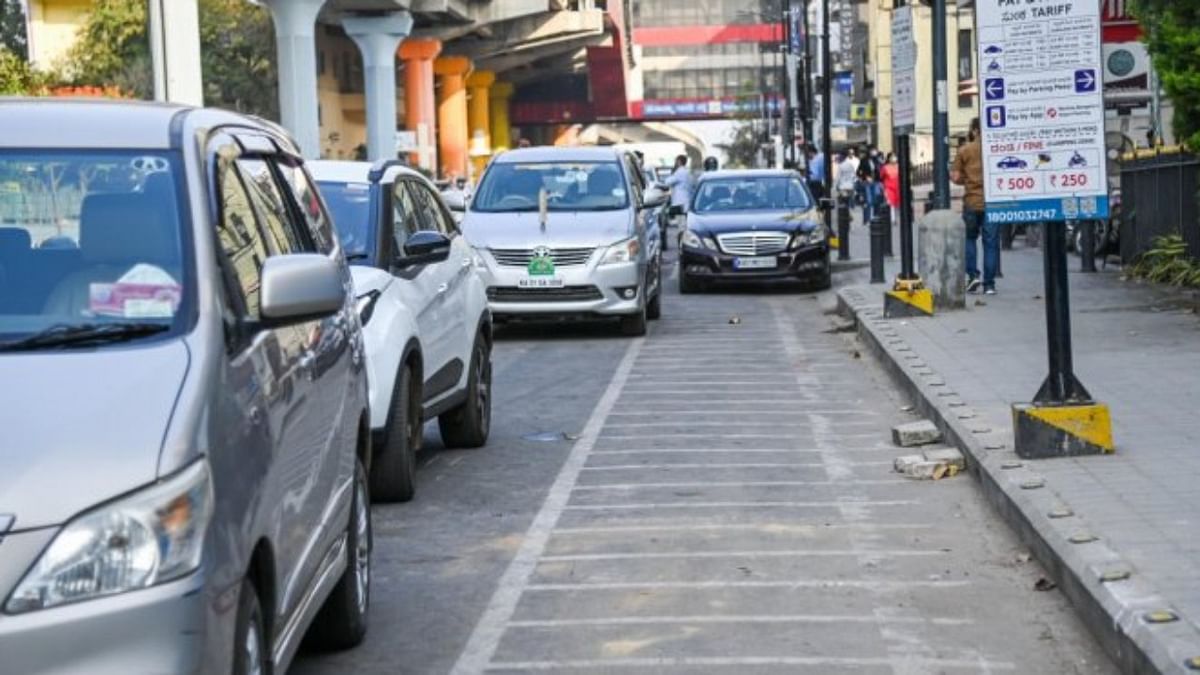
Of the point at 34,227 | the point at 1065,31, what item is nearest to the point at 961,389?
the point at 1065,31

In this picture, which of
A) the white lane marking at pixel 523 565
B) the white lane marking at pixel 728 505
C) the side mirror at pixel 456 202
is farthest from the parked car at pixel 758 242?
the white lane marking at pixel 728 505

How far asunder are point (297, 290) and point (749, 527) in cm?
459

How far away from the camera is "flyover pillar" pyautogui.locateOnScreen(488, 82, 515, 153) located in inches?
4225

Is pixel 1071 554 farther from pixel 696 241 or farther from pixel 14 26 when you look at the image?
pixel 14 26

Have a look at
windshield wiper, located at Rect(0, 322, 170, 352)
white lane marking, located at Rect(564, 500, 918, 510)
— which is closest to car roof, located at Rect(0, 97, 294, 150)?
windshield wiper, located at Rect(0, 322, 170, 352)

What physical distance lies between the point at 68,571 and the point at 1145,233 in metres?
21.2

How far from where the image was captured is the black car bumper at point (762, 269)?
25359mm

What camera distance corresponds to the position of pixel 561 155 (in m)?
21.2

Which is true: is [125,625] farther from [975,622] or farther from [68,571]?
[975,622]

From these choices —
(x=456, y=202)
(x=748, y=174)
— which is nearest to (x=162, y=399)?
(x=456, y=202)

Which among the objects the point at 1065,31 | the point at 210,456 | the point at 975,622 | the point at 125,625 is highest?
the point at 1065,31

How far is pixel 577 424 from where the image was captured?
13539 millimetres

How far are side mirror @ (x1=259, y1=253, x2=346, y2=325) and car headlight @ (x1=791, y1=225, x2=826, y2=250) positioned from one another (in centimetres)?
2022

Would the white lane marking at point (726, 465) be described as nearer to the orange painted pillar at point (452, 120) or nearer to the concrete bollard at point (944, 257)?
the concrete bollard at point (944, 257)
